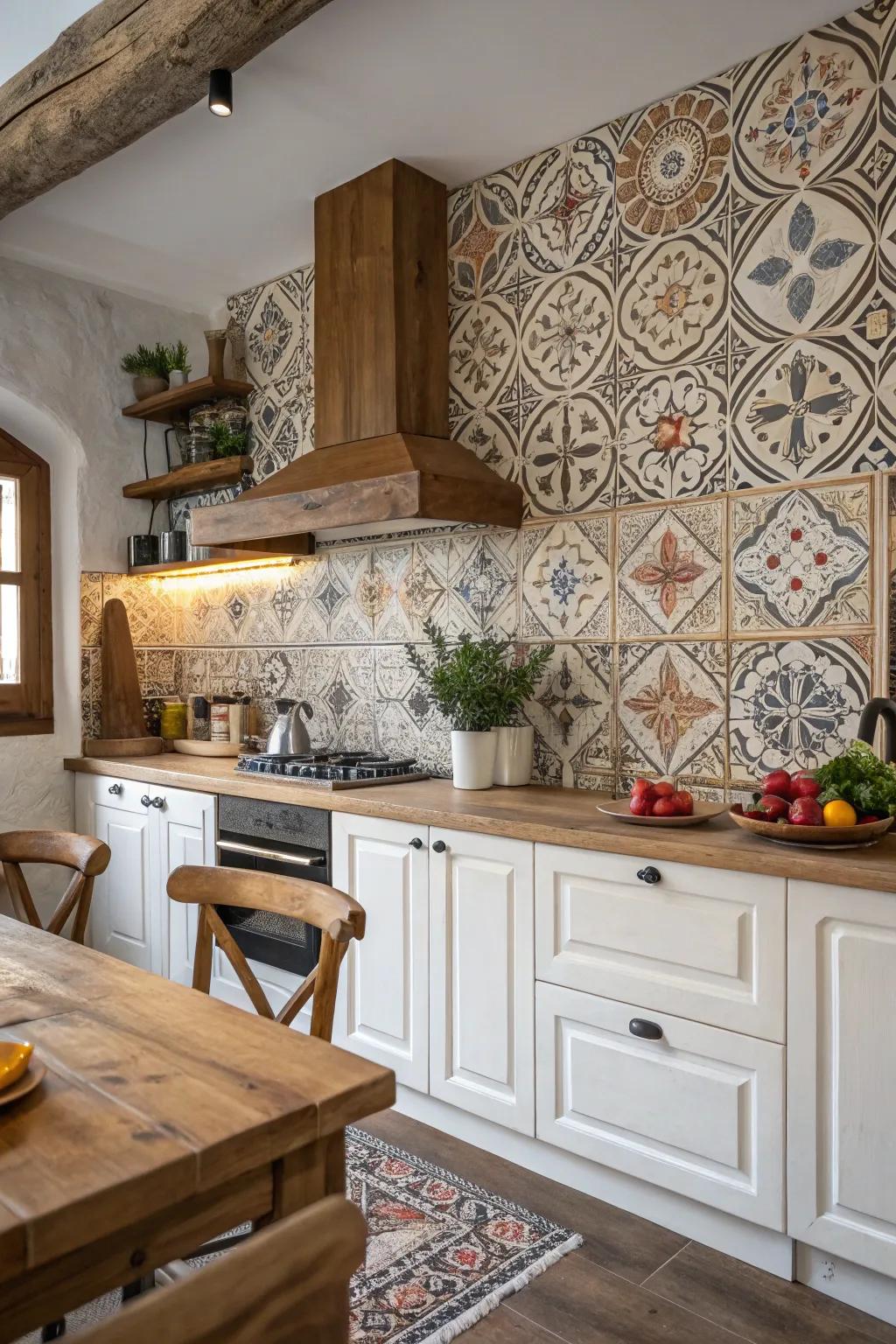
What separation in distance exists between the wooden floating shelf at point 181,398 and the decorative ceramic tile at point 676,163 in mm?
A: 1734

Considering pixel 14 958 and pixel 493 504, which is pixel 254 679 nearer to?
pixel 493 504

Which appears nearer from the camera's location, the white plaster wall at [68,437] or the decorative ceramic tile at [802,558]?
the decorative ceramic tile at [802,558]

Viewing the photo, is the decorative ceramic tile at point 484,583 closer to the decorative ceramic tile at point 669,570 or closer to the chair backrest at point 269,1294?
the decorative ceramic tile at point 669,570

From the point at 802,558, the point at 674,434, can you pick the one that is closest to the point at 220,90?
the point at 674,434

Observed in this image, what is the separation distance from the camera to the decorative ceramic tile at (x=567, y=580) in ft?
9.40

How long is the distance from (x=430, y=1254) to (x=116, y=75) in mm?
2855

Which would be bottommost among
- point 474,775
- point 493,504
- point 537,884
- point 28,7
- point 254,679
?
point 537,884

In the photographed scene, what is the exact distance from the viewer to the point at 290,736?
340 cm

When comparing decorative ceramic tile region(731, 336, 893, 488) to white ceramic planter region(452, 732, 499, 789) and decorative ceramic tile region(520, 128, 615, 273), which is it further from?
white ceramic planter region(452, 732, 499, 789)

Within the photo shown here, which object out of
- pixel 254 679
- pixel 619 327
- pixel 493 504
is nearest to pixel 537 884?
pixel 493 504

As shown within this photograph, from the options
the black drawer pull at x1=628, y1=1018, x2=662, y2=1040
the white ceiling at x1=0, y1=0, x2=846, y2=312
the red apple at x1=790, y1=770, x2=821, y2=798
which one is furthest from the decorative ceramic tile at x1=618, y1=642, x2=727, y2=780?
the white ceiling at x1=0, y1=0, x2=846, y2=312

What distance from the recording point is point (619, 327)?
2.84 metres

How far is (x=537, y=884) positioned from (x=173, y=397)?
2.61 m

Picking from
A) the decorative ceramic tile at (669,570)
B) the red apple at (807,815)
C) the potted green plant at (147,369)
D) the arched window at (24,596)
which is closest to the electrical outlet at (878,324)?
the decorative ceramic tile at (669,570)
